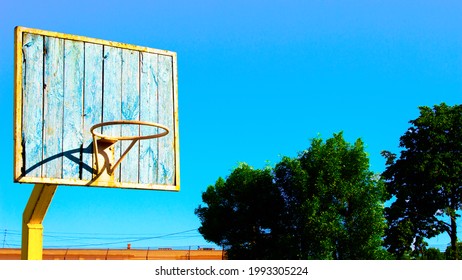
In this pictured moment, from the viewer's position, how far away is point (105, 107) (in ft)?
25.5

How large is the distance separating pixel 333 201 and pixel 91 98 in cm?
2496

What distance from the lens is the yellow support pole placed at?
7793 millimetres

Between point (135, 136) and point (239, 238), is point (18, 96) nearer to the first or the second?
point (135, 136)

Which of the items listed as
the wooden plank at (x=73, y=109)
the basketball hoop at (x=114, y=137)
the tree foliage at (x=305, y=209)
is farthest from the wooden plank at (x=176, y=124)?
the tree foliage at (x=305, y=209)

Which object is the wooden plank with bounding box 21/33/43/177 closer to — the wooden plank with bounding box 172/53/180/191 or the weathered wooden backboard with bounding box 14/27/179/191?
the weathered wooden backboard with bounding box 14/27/179/191

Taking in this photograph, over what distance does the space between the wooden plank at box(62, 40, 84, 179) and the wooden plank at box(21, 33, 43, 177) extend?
0.94 ft

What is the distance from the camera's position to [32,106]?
23.9ft

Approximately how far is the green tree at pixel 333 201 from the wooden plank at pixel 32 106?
24014mm

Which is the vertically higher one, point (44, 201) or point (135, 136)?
point (135, 136)

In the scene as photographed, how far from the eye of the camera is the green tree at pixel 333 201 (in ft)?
101

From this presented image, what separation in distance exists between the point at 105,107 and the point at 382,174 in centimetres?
3067

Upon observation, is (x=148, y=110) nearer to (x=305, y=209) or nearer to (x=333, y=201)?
(x=305, y=209)
